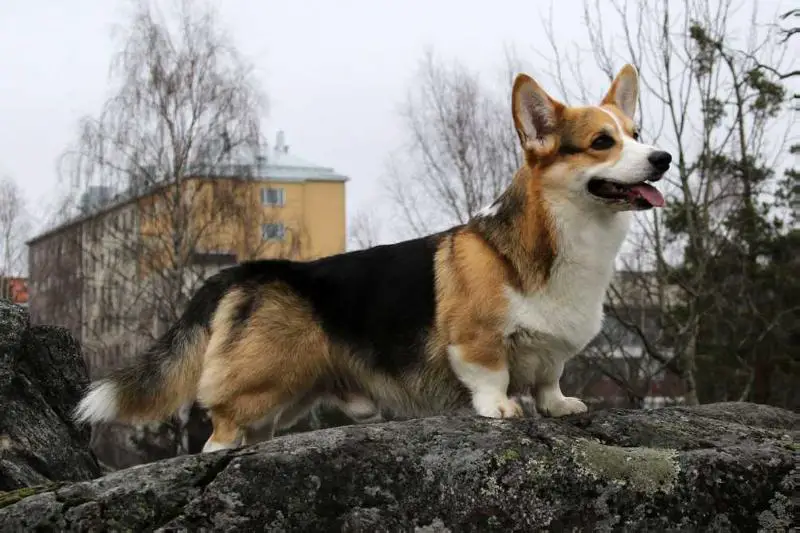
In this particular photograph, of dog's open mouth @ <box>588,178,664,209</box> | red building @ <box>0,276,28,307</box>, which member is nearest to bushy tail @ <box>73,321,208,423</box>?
dog's open mouth @ <box>588,178,664,209</box>

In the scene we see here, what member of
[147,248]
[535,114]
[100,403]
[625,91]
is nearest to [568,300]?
[535,114]

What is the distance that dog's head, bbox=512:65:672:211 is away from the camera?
459 centimetres

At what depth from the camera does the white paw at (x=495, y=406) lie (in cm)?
456

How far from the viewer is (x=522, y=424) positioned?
3775mm

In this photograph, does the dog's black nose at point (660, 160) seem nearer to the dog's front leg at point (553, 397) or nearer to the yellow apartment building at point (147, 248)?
the dog's front leg at point (553, 397)

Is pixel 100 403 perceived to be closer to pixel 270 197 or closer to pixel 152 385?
pixel 152 385

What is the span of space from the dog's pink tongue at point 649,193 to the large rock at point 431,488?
4.60 feet

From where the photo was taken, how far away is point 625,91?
221 inches

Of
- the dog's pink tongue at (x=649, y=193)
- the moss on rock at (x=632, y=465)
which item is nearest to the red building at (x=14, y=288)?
the dog's pink tongue at (x=649, y=193)

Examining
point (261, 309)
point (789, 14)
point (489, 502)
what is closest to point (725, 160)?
point (789, 14)

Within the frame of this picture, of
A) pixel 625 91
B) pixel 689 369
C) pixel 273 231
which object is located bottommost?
pixel 689 369

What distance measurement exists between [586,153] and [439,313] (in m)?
1.16

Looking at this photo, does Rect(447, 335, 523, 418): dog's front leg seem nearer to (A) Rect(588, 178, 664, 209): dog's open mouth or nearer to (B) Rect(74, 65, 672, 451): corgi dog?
(B) Rect(74, 65, 672, 451): corgi dog

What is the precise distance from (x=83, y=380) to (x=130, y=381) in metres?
0.98
